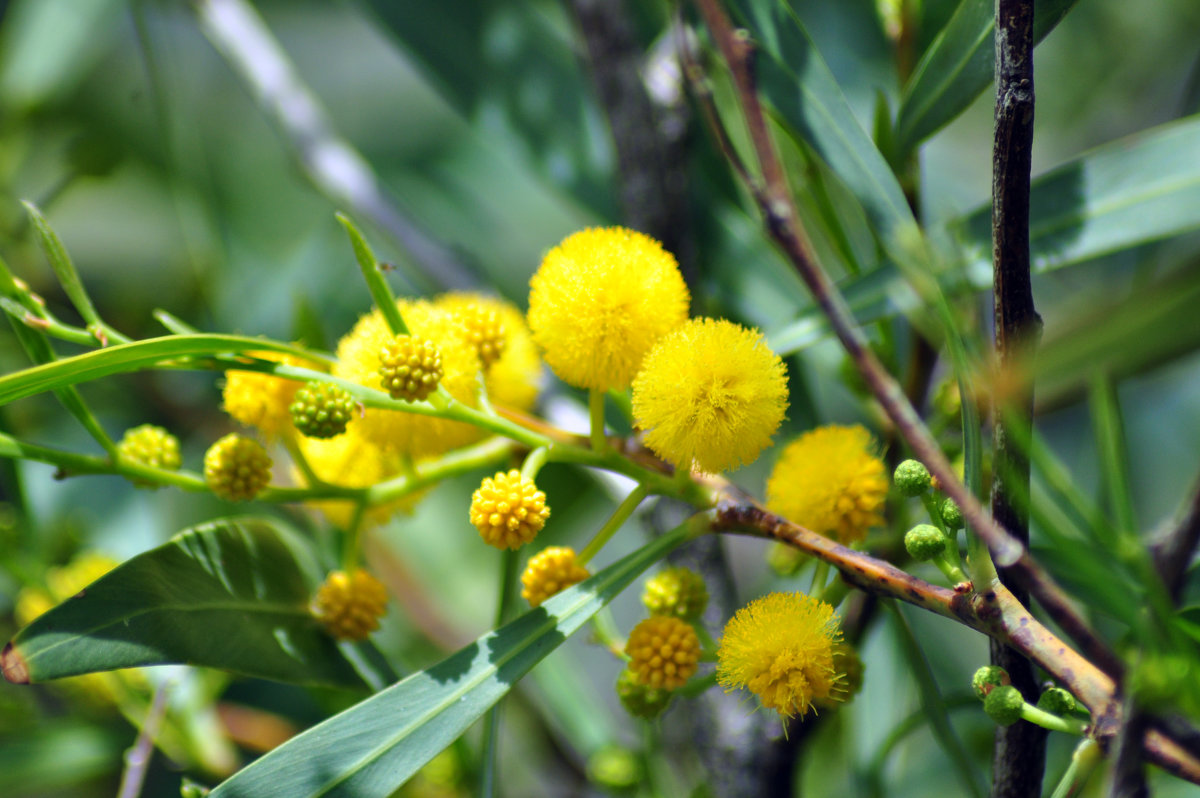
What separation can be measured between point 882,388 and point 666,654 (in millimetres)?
323

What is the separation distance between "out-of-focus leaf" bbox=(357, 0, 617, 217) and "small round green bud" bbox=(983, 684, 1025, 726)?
1025 mm

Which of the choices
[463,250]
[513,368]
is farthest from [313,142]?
[513,368]

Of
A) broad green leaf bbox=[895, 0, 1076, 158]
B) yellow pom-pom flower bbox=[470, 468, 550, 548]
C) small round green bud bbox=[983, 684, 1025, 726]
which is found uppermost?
broad green leaf bbox=[895, 0, 1076, 158]

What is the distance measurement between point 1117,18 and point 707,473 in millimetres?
2114

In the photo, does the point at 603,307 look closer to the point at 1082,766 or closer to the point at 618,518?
the point at 618,518

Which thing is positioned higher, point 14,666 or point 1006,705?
point 14,666

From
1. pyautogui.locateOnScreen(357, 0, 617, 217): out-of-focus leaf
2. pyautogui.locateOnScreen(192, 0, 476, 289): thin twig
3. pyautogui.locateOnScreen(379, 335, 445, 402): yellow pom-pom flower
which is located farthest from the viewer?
pyautogui.locateOnScreen(192, 0, 476, 289): thin twig

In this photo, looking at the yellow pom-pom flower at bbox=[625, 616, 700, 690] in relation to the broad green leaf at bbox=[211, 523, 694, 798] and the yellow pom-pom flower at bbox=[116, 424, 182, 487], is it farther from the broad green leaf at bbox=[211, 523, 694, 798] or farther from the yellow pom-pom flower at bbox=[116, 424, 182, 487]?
the yellow pom-pom flower at bbox=[116, 424, 182, 487]

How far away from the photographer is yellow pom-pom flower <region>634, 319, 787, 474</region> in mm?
688

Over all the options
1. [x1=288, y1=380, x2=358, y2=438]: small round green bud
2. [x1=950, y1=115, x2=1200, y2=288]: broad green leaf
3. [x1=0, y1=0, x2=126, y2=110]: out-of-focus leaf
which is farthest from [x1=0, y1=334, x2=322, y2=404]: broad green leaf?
[x1=0, y1=0, x2=126, y2=110]: out-of-focus leaf

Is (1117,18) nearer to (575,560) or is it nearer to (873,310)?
(873,310)

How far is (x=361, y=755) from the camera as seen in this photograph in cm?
70

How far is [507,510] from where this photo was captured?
0.72m

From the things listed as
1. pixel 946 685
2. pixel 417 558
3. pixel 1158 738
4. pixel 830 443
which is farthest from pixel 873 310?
pixel 417 558
